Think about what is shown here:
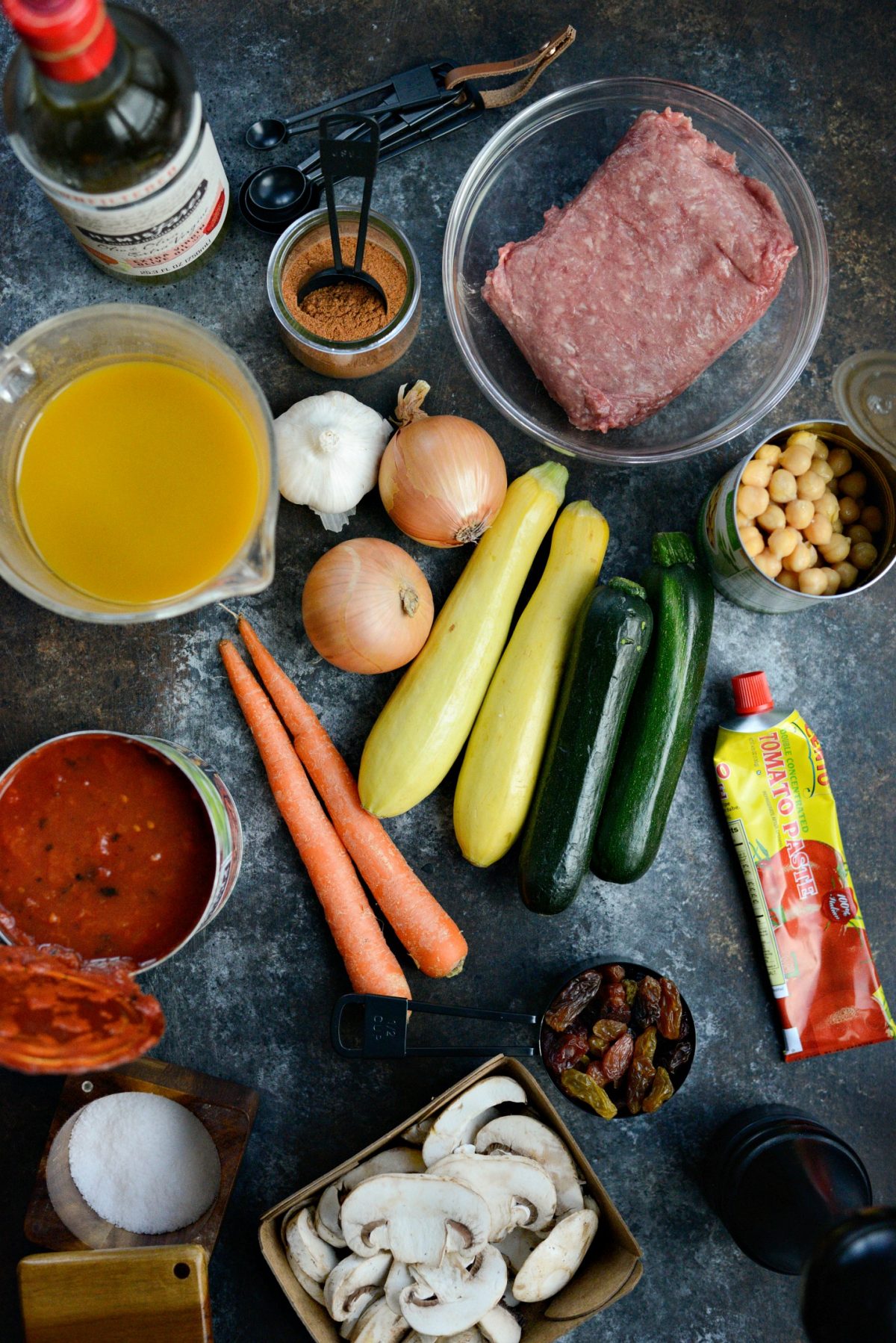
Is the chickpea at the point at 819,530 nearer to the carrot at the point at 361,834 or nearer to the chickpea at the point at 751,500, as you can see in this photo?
the chickpea at the point at 751,500

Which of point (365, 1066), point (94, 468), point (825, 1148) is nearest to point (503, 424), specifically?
point (94, 468)

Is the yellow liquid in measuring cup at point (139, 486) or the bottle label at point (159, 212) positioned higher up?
the bottle label at point (159, 212)

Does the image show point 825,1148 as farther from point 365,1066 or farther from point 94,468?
point 94,468

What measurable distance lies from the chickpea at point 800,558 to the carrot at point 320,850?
0.95 metres

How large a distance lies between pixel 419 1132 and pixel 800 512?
4.08 ft

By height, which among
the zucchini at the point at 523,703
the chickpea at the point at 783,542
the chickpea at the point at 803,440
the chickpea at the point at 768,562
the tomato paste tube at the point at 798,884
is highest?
the chickpea at the point at 803,440

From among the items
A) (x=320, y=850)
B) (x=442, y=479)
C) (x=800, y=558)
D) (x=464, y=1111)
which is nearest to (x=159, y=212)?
(x=442, y=479)

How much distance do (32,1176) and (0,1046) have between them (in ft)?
2.03

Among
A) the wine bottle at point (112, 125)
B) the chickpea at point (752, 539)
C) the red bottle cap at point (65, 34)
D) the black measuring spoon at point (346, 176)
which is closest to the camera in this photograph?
the red bottle cap at point (65, 34)

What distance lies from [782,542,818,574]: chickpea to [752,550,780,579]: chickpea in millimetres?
20

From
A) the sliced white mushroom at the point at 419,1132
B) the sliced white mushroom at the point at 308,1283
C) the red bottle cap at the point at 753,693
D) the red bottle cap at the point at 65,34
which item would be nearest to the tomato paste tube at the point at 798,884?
the red bottle cap at the point at 753,693

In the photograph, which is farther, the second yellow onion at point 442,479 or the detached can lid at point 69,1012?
the second yellow onion at point 442,479

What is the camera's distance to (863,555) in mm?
1638

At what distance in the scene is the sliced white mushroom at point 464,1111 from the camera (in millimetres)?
1506
